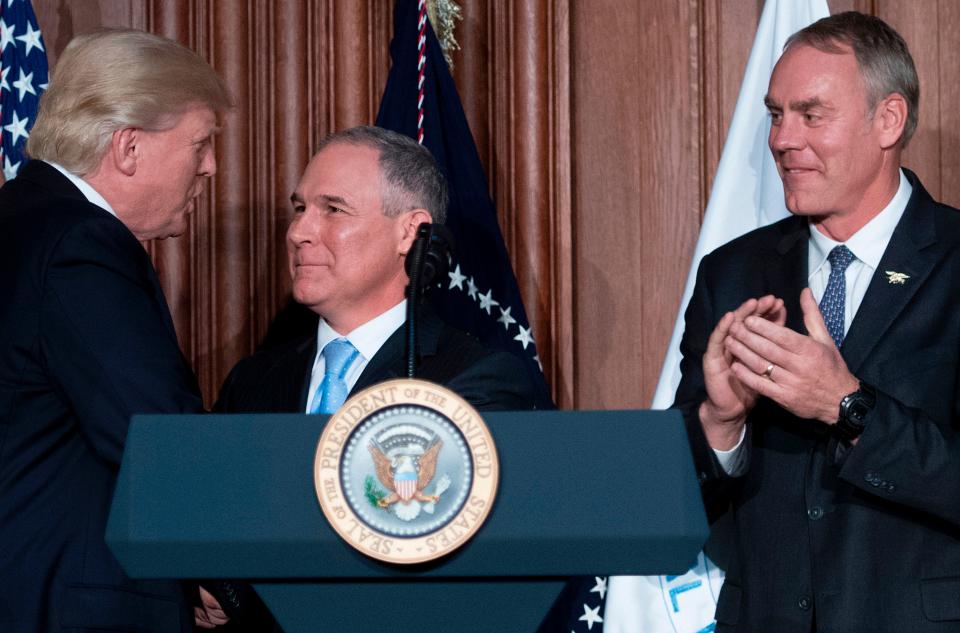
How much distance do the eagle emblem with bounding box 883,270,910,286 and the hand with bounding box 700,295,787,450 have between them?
217mm

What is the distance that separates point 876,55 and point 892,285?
50 cm

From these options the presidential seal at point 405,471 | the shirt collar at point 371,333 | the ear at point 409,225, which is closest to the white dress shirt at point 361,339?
the shirt collar at point 371,333

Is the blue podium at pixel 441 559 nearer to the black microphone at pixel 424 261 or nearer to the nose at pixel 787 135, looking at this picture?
the black microphone at pixel 424 261

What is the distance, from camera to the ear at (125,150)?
2.26 m

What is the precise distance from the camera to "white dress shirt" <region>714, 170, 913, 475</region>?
2201mm

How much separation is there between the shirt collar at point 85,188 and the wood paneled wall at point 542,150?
1141mm

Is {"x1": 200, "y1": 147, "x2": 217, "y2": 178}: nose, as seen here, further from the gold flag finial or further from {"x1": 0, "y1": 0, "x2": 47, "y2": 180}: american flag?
the gold flag finial

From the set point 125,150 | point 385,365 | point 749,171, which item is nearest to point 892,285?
point 749,171

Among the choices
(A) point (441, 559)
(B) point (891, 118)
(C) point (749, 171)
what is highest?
(B) point (891, 118)

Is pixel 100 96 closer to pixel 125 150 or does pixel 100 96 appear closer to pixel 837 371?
pixel 125 150

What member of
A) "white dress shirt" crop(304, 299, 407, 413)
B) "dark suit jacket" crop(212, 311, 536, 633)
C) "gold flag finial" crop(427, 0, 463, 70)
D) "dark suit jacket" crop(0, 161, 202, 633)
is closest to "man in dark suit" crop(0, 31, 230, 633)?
"dark suit jacket" crop(0, 161, 202, 633)

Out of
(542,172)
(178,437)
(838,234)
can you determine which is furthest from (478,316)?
(178,437)

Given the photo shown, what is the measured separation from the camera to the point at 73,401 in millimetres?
1938

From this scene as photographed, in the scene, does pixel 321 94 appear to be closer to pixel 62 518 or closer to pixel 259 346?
pixel 259 346
